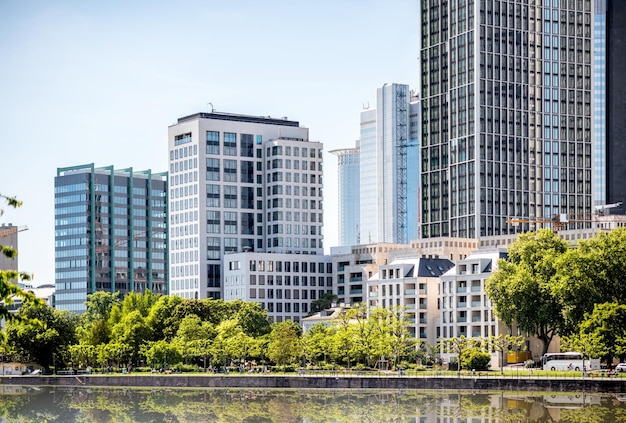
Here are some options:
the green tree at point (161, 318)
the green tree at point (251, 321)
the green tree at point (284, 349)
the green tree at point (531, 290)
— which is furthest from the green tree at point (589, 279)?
the green tree at point (161, 318)

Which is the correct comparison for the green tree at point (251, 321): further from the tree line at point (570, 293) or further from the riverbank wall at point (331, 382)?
the tree line at point (570, 293)

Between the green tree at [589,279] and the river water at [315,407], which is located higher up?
the green tree at [589,279]

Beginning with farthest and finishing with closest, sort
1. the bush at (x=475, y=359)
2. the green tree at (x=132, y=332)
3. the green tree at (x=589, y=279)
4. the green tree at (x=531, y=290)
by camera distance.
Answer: the green tree at (x=132, y=332)
the green tree at (x=531, y=290)
the bush at (x=475, y=359)
the green tree at (x=589, y=279)

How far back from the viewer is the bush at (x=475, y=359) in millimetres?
144500

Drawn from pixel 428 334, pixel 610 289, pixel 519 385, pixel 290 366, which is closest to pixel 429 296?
pixel 428 334

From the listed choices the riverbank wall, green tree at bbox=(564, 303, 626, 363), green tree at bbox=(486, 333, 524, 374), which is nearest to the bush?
green tree at bbox=(486, 333, 524, 374)

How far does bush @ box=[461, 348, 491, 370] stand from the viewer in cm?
14450

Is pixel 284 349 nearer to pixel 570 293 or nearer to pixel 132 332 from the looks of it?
pixel 132 332

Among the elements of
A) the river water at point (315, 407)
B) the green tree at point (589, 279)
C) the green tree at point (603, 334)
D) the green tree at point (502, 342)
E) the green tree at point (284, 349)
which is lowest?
the river water at point (315, 407)

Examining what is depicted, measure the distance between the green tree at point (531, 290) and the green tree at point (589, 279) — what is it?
241cm

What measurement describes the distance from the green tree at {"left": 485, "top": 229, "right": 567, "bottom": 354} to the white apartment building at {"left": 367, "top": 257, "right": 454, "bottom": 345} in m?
23.1

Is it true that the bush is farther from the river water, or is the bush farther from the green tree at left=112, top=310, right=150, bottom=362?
the green tree at left=112, top=310, right=150, bottom=362

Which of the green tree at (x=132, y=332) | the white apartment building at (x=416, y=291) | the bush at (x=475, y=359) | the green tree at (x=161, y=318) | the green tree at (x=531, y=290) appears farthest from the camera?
the green tree at (x=161, y=318)

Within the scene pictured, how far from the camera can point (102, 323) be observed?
625 feet
